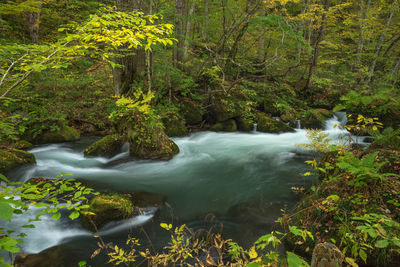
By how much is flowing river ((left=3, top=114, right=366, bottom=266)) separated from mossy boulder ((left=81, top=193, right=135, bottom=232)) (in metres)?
0.13

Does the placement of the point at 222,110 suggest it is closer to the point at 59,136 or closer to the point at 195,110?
the point at 195,110

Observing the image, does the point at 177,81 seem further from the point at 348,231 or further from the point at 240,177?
the point at 348,231

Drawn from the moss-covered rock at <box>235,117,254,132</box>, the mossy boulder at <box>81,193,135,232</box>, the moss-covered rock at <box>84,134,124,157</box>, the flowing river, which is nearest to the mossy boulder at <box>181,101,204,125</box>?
the flowing river

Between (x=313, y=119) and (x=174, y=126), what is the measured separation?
24.1ft

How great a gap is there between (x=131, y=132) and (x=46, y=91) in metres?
5.83

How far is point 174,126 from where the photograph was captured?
989 centimetres

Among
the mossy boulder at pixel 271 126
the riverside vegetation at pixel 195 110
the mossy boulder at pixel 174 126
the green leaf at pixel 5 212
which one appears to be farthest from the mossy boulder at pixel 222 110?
the green leaf at pixel 5 212

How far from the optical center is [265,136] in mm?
10578

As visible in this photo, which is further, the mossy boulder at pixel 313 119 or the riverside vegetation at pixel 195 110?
the mossy boulder at pixel 313 119

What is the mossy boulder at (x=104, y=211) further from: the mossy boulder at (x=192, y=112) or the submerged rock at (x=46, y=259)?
the mossy boulder at (x=192, y=112)

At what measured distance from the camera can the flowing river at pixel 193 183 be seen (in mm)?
4074

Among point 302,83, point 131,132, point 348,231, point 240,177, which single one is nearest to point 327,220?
point 348,231

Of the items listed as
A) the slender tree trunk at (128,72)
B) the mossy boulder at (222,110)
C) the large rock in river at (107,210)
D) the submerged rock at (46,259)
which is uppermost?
the slender tree trunk at (128,72)

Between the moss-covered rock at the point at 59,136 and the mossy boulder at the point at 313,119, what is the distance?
11.1 meters
